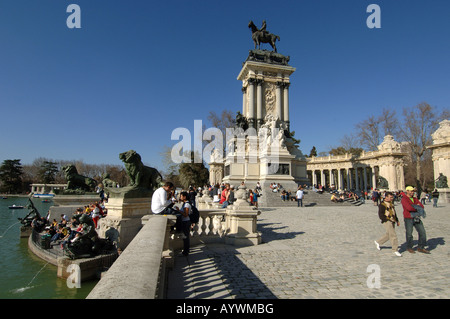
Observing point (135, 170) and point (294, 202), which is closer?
point (135, 170)

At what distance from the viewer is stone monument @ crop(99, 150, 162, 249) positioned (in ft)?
27.5

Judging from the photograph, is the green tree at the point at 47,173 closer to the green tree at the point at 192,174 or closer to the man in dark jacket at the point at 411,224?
the green tree at the point at 192,174

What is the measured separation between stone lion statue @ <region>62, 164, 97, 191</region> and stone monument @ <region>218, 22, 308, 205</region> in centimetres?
1294

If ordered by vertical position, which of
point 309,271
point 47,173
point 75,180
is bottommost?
point 309,271

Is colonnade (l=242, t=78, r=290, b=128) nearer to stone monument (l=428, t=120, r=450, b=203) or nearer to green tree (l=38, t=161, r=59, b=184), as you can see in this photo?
stone monument (l=428, t=120, r=450, b=203)

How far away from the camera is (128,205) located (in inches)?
337

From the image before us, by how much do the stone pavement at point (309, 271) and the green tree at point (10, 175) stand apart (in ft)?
270

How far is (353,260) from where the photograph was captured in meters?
5.61

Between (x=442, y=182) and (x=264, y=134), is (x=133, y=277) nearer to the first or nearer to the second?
(x=264, y=134)

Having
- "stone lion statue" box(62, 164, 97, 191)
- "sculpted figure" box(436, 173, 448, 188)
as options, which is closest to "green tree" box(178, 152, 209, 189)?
"stone lion statue" box(62, 164, 97, 191)

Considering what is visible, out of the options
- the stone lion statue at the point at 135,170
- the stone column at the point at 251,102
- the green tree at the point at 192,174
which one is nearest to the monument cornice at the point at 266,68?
the stone column at the point at 251,102

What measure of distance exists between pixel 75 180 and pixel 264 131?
62.0 feet

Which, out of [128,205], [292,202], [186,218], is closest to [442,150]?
[292,202]

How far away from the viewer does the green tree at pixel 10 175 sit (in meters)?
66.8
